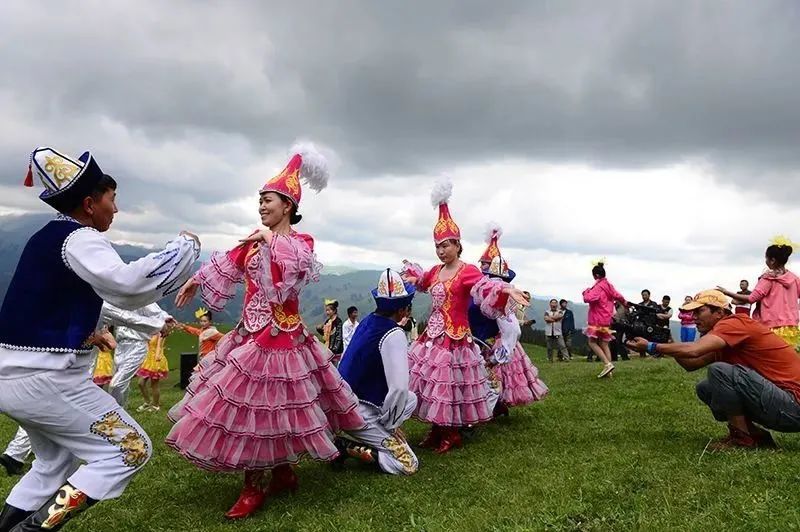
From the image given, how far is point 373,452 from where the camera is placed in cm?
621

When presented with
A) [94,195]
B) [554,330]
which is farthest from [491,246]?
[554,330]

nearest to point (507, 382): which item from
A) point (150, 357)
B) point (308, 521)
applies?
point (308, 521)

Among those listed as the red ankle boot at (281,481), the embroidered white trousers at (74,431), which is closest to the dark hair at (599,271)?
the red ankle boot at (281,481)

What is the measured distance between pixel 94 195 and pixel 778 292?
29.3ft

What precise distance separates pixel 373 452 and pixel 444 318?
189 centimetres

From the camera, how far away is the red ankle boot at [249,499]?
5.11 metres

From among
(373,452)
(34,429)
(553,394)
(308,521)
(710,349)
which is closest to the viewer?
(34,429)

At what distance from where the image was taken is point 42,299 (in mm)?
3912

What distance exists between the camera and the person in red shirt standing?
18.4 ft

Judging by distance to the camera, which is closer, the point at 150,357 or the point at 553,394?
the point at 553,394

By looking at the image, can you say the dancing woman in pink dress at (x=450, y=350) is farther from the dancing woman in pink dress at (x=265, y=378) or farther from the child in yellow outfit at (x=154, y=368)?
the child in yellow outfit at (x=154, y=368)

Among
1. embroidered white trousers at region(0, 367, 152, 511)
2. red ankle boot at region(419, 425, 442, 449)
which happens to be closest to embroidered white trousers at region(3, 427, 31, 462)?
embroidered white trousers at region(0, 367, 152, 511)

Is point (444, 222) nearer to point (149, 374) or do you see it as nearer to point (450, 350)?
point (450, 350)

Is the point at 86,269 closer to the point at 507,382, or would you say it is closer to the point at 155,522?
the point at 155,522
